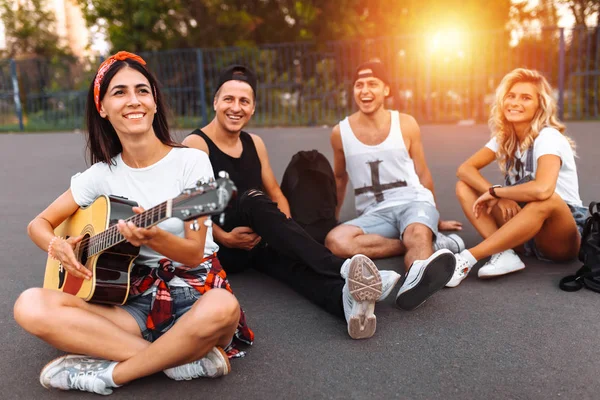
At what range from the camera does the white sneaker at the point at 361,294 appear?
8.96ft

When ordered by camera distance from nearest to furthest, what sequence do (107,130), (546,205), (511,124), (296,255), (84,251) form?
(84,251)
(107,130)
(296,255)
(546,205)
(511,124)

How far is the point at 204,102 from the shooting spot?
50.6 ft

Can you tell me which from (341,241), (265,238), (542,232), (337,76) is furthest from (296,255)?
(337,76)

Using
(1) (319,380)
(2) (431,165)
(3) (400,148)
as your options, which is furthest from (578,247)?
Result: (2) (431,165)

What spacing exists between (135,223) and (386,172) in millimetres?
2470

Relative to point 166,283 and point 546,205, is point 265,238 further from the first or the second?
point 546,205

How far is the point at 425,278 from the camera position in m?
3.06

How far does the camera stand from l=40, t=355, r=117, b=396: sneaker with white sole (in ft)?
7.81

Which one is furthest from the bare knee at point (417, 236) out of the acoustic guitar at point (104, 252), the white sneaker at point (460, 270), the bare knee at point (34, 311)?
the bare knee at point (34, 311)

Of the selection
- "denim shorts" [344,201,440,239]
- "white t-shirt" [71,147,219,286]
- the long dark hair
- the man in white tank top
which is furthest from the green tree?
"white t-shirt" [71,147,219,286]

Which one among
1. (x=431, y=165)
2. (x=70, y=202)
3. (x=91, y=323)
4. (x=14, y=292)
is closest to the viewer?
(x=91, y=323)

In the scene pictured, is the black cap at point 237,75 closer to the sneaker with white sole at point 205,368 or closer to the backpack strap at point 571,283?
the sneaker with white sole at point 205,368

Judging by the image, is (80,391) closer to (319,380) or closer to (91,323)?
(91,323)

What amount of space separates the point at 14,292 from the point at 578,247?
12.3 ft
